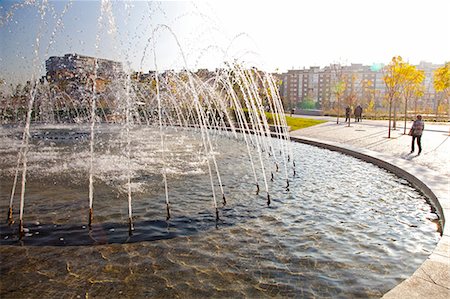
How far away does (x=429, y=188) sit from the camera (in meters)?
8.43

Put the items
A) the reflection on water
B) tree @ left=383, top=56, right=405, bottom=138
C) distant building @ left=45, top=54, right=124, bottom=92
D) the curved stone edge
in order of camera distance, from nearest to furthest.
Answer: the curved stone edge < the reflection on water < tree @ left=383, top=56, right=405, bottom=138 < distant building @ left=45, top=54, right=124, bottom=92

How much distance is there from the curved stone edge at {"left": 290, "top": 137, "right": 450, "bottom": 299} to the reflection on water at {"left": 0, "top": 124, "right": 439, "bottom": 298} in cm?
29

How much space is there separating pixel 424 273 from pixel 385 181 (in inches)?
246

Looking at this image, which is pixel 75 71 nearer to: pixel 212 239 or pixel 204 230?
pixel 204 230

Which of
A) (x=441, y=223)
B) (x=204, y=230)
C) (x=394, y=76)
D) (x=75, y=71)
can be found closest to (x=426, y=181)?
(x=441, y=223)

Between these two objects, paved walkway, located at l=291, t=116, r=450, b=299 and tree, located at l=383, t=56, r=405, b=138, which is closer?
paved walkway, located at l=291, t=116, r=450, b=299

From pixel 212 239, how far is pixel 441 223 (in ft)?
14.4

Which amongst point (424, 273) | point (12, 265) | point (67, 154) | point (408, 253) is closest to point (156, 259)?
point (12, 265)

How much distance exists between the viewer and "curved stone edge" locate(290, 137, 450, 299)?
378 cm

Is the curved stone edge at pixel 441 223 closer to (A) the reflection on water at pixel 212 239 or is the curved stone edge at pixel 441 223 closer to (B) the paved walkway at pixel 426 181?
(B) the paved walkway at pixel 426 181

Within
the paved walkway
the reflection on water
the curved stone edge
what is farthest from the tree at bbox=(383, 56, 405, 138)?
the reflection on water

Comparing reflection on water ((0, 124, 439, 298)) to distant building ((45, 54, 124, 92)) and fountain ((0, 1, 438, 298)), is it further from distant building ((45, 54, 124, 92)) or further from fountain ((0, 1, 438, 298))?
distant building ((45, 54, 124, 92))

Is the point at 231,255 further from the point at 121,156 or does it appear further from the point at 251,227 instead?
the point at 121,156

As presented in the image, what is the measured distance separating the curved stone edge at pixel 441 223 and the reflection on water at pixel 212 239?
290 mm
